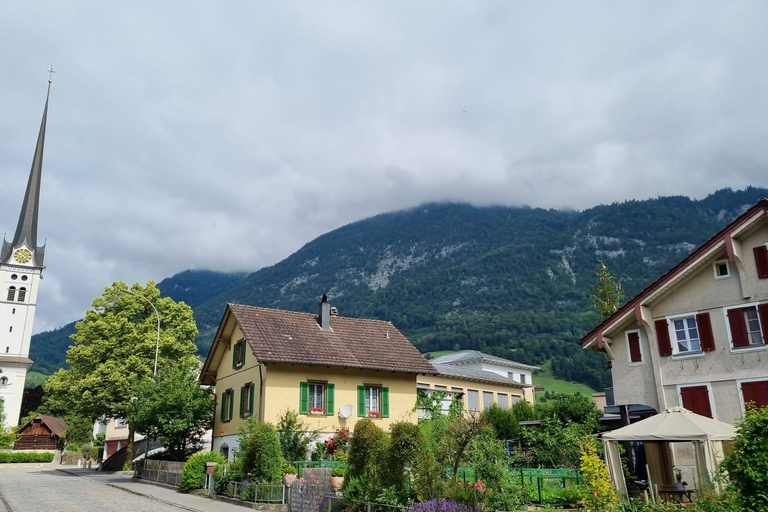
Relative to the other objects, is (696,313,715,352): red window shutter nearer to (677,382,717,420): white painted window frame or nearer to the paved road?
(677,382,717,420): white painted window frame

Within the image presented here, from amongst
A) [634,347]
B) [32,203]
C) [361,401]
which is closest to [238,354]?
[361,401]

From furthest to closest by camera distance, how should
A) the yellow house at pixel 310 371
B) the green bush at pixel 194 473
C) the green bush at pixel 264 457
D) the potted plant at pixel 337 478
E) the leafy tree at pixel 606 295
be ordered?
1. the leafy tree at pixel 606 295
2. the yellow house at pixel 310 371
3. the green bush at pixel 194 473
4. the green bush at pixel 264 457
5. the potted plant at pixel 337 478

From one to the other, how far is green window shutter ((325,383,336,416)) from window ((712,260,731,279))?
19611mm

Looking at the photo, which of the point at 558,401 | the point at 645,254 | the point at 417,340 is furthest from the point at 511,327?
the point at 558,401

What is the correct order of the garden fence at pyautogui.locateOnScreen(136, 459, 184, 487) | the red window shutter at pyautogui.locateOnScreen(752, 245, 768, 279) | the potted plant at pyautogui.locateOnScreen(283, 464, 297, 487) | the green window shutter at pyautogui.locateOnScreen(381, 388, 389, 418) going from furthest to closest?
1. the green window shutter at pyautogui.locateOnScreen(381, 388, 389, 418)
2. the garden fence at pyautogui.locateOnScreen(136, 459, 184, 487)
3. the red window shutter at pyautogui.locateOnScreen(752, 245, 768, 279)
4. the potted plant at pyautogui.locateOnScreen(283, 464, 297, 487)

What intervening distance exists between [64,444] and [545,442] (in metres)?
70.1

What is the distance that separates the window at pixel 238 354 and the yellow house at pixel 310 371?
62mm

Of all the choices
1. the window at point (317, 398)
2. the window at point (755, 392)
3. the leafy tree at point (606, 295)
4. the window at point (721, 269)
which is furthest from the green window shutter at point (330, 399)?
the leafy tree at point (606, 295)

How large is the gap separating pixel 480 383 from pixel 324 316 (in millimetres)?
24857

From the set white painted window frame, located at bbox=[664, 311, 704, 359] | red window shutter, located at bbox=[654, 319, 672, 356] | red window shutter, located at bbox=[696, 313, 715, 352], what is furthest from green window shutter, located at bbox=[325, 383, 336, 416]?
red window shutter, located at bbox=[696, 313, 715, 352]

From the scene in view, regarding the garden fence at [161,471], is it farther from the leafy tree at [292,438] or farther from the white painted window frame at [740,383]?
the white painted window frame at [740,383]

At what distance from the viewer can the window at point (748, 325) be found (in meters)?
23.1

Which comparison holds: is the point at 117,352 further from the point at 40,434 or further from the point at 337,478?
the point at 40,434

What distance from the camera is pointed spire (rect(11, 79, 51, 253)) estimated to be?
9462 centimetres
